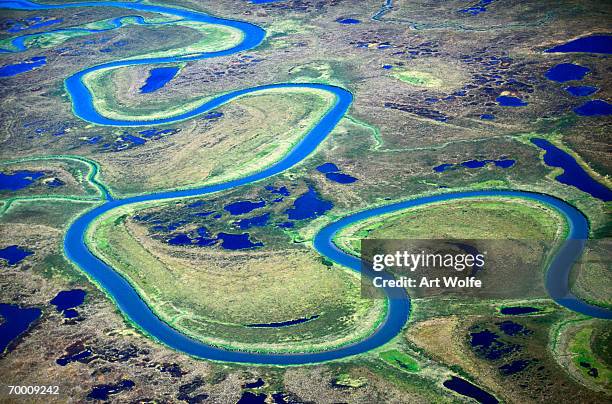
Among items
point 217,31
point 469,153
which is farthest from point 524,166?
point 217,31

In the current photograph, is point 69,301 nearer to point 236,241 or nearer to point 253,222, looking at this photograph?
point 236,241

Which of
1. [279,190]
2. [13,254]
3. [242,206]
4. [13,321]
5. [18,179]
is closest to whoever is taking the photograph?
[13,321]

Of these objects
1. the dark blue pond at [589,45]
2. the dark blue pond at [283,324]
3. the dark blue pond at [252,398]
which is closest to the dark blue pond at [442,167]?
the dark blue pond at [283,324]

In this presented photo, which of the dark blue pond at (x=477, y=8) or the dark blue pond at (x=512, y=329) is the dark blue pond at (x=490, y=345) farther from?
the dark blue pond at (x=477, y=8)

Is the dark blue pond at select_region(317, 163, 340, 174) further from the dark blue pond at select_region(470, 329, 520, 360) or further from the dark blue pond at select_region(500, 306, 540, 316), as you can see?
the dark blue pond at select_region(470, 329, 520, 360)

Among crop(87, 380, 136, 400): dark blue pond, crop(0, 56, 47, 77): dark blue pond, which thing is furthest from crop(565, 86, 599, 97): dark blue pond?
crop(0, 56, 47, 77): dark blue pond

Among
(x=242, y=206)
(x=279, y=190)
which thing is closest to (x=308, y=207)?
(x=279, y=190)
